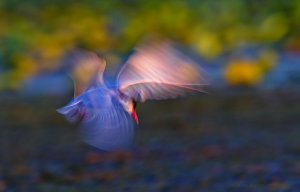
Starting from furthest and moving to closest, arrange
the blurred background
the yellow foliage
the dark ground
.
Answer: the yellow foliage, the blurred background, the dark ground

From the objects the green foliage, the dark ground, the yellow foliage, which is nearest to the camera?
the dark ground

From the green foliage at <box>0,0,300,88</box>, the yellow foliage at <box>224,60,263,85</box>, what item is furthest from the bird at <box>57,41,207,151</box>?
the green foliage at <box>0,0,300,88</box>

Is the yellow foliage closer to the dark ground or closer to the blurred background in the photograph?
the blurred background

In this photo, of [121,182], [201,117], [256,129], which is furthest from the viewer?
[201,117]

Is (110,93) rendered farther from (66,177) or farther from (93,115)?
(66,177)

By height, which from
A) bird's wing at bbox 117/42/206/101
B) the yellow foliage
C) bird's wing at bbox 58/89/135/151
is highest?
bird's wing at bbox 117/42/206/101

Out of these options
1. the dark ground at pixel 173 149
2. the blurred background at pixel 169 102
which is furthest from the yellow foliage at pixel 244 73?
the dark ground at pixel 173 149

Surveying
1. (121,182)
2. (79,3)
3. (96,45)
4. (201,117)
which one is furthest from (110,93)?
(79,3)
